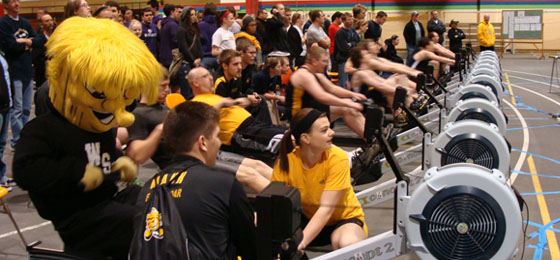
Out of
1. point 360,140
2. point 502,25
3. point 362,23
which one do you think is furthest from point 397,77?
point 502,25

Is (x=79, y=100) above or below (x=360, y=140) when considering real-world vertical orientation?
above

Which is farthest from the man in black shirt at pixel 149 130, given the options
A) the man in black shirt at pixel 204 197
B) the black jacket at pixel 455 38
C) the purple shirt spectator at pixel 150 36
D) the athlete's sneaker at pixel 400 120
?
the black jacket at pixel 455 38

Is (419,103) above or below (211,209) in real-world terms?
below

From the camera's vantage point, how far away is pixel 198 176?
7.32ft

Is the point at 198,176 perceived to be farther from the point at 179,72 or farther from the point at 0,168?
the point at 179,72

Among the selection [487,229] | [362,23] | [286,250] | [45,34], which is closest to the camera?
[286,250]

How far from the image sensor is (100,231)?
2.75 m

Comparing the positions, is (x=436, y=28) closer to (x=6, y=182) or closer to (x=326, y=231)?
(x=6, y=182)

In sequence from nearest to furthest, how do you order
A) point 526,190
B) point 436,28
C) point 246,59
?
point 526,190 → point 246,59 → point 436,28

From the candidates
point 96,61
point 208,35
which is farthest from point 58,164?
point 208,35

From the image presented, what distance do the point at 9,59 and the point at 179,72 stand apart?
7.85ft

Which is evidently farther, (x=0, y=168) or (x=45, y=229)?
(x=0, y=168)

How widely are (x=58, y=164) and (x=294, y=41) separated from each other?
9.28 m

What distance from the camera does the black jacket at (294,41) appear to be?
11.5 metres
